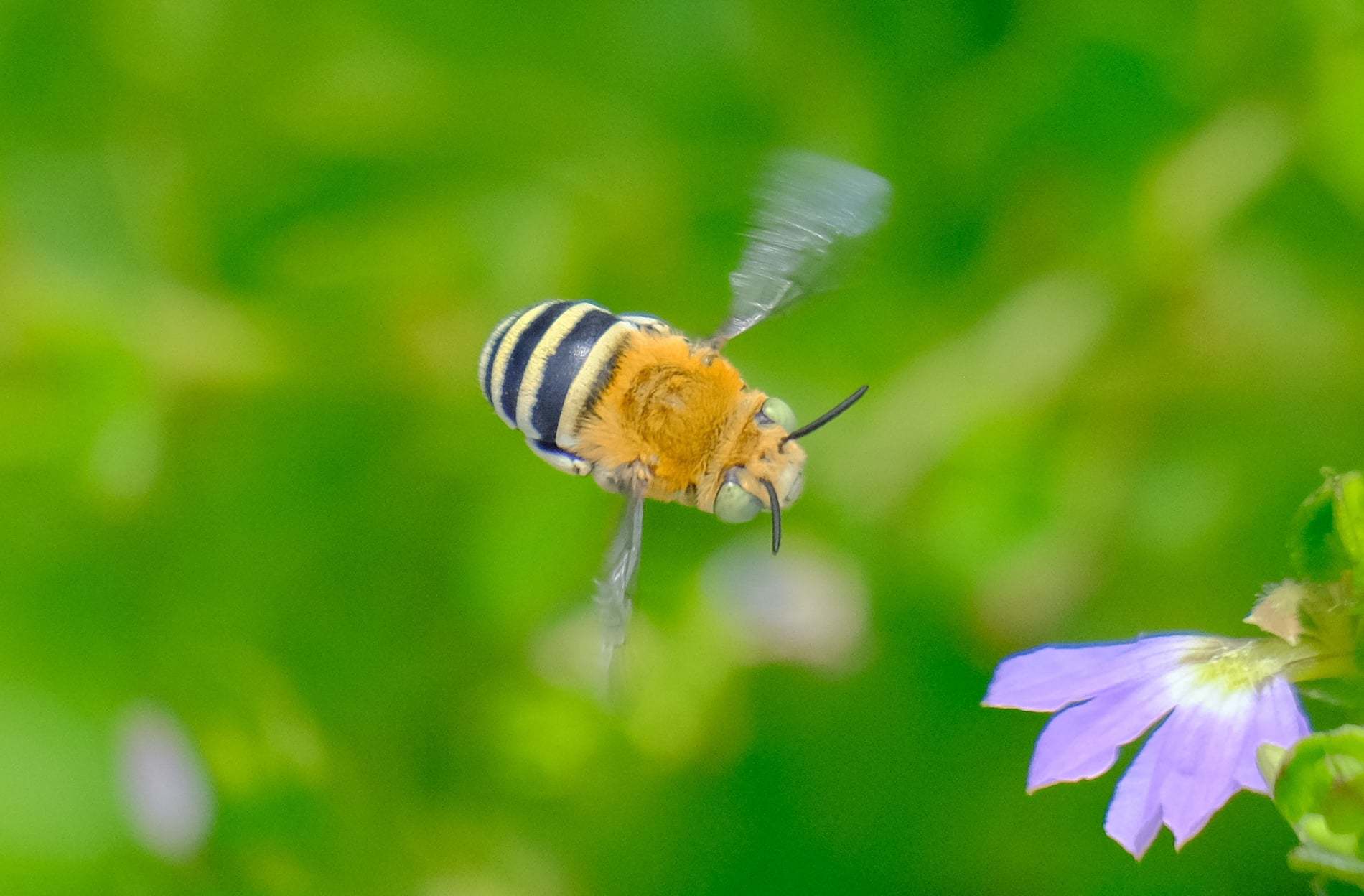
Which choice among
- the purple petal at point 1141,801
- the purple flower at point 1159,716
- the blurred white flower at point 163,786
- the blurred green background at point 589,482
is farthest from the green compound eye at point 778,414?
the blurred white flower at point 163,786

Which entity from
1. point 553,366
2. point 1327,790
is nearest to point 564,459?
point 553,366

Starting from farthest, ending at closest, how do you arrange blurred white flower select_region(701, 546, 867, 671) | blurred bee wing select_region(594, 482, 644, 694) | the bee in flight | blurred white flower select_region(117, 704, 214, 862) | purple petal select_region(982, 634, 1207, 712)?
blurred white flower select_region(701, 546, 867, 671)
blurred white flower select_region(117, 704, 214, 862)
the bee in flight
blurred bee wing select_region(594, 482, 644, 694)
purple petal select_region(982, 634, 1207, 712)

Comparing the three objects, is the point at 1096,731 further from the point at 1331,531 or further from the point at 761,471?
the point at 761,471

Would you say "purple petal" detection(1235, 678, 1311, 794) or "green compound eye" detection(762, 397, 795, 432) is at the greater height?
"green compound eye" detection(762, 397, 795, 432)

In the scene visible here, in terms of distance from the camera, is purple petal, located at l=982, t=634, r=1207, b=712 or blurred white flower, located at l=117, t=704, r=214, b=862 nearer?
purple petal, located at l=982, t=634, r=1207, b=712

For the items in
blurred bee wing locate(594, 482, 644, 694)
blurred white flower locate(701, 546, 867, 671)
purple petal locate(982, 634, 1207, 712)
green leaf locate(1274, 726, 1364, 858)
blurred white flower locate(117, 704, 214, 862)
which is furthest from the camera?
blurred white flower locate(701, 546, 867, 671)

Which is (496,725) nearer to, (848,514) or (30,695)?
(848,514)

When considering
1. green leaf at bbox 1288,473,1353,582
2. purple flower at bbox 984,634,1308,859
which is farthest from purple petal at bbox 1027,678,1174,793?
green leaf at bbox 1288,473,1353,582

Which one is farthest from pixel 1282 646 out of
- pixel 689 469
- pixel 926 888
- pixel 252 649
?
pixel 252 649

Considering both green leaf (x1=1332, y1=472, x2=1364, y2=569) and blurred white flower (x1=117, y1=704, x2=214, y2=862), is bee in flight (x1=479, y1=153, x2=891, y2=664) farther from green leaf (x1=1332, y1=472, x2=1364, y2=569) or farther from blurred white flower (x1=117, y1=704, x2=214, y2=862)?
blurred white flower (x1=117, y1=704, x2=214, y2=862)

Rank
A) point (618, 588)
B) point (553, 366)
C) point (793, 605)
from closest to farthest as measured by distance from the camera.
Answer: point (618, 588)
point (553, 366)
point (793, 605)
